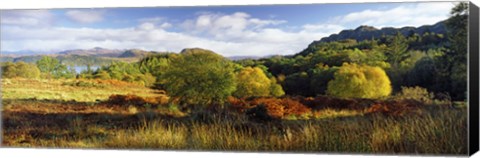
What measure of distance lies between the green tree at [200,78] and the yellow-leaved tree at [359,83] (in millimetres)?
1740

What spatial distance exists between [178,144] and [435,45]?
4534 millimetres

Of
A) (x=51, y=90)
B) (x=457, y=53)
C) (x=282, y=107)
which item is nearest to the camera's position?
(x=457, y=53)

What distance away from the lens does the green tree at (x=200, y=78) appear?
14938 mm

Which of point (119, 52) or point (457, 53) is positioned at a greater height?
point (119, 52)

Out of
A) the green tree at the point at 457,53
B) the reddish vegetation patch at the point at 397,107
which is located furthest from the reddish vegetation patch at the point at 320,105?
the green tree at the point at 457,53

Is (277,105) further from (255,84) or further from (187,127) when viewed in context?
(187,127)

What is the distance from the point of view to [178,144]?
15.1 m

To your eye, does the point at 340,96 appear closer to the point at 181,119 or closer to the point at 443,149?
the point at 443,149

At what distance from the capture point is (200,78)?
1508 centimetres

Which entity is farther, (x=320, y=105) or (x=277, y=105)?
(x=277, y=105)

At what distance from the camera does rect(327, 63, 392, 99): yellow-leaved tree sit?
14.2m

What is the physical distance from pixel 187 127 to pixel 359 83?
117 inches

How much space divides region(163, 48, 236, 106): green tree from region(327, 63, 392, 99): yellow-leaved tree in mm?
1740

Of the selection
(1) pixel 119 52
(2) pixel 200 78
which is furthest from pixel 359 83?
(1) pixel 119 52
